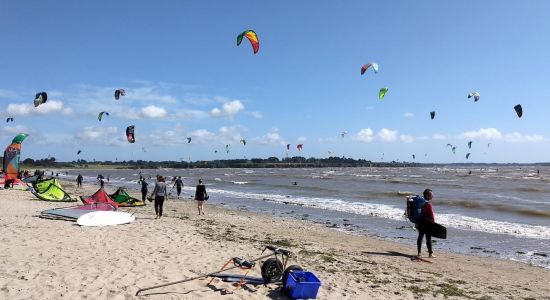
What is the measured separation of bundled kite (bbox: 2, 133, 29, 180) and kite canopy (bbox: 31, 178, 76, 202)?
10.9 feet

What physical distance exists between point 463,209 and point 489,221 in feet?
12.8

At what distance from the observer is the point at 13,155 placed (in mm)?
19547

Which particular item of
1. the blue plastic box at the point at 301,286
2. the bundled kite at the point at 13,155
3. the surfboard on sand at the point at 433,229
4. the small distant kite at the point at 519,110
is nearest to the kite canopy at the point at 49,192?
the bundled kite at the point at 13,155

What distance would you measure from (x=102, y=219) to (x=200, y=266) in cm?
453

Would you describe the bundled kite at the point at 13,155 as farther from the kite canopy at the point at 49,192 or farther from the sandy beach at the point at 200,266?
the sandy beach at the point at 200,266

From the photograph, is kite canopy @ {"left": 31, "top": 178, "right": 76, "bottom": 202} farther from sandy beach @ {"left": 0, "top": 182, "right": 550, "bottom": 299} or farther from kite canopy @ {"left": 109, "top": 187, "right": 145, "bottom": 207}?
sandy beach @ {"left": 0, "top": 182, "right": 550, "bottom": 299}

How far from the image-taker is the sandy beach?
18.2ft

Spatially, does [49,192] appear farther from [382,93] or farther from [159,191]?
[382,93]

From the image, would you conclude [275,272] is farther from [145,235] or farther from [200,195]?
[200,195]

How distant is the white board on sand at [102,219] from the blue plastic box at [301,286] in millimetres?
6309

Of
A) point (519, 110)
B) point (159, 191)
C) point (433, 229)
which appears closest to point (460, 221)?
point (519, 110)

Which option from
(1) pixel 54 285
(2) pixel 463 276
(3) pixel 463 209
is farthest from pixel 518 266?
(3) pixel 463 209

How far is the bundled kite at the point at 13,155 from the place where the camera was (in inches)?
758

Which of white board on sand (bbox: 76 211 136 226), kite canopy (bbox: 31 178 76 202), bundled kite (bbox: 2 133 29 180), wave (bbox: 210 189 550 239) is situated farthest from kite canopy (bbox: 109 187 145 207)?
wave (bbox: 210 189 550 239)
